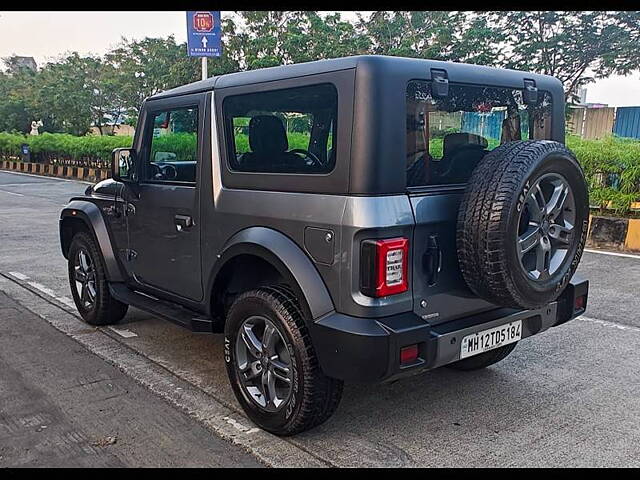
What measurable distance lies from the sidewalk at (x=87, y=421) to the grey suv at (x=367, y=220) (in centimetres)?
39

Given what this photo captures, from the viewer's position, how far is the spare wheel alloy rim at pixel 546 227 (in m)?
2.97

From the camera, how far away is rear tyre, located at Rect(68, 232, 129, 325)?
4902 millimetres

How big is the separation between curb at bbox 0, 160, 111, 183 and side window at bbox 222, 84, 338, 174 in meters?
17.4

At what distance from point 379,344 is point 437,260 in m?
0.53

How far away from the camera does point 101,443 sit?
3.20 meters

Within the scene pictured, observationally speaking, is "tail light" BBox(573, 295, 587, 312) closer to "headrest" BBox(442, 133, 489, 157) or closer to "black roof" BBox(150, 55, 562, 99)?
"headrest" BBox(442, 133, 489, 157)

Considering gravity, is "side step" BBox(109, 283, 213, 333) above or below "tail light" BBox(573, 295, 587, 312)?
below

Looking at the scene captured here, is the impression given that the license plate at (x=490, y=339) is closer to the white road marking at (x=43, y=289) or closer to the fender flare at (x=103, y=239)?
the fender flare at (x=103, y=239)

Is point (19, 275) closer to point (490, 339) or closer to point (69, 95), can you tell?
point (490, 339)

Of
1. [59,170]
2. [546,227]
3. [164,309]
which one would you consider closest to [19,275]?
[164,309]

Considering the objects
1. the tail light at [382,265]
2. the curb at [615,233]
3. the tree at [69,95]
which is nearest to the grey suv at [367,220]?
the tail light at [382,265]

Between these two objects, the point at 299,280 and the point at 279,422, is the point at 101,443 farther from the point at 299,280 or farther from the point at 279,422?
the point at 299,280

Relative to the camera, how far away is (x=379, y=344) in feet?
8.99

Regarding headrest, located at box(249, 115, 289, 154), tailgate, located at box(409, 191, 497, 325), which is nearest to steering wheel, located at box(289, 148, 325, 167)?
headrest, located at box(249, 115, 289, 154)
